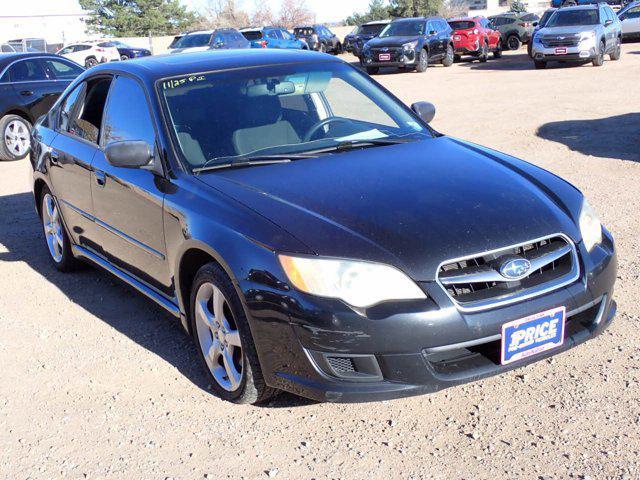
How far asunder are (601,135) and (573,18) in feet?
42.0

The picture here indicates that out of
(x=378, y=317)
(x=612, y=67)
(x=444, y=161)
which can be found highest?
(x=444, y=161)

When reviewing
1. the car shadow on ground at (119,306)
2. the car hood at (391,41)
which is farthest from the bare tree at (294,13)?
the car shadow on ground at (119,306)

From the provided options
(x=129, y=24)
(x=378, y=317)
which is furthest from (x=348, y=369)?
(x=129, y=24)

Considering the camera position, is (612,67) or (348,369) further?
(612,67)

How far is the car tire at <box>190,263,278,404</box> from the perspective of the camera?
3.45 m

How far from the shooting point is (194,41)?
26828 mm

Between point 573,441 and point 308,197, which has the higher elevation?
point 308,197

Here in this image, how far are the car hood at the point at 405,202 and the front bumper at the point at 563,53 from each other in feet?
57.8

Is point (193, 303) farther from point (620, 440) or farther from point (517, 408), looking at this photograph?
point (620, 440)

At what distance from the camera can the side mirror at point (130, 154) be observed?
4.00 meters

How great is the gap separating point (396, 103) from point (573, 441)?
244 centimetres

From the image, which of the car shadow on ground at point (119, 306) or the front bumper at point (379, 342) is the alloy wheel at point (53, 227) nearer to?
the car shadow on ground at point (119, 306)

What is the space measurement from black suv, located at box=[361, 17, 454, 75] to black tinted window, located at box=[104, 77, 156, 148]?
19161 mm

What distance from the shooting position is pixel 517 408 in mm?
3539
